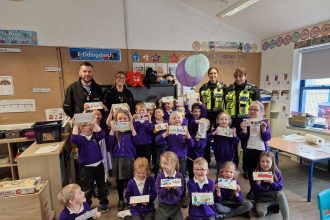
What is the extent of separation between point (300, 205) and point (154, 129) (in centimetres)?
196

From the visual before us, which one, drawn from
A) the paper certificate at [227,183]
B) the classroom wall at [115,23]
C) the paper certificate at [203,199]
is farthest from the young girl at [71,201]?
the classroom wall at [115,23]

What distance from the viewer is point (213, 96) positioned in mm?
3092

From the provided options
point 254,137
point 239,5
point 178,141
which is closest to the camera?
point 178,141

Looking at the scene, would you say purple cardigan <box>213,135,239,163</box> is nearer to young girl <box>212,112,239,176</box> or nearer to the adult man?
young girl <box>212,112,239,176</box>

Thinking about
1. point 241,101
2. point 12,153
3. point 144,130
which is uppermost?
point 241,101

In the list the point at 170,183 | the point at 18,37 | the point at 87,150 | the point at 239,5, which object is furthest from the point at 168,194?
the point at 18,37

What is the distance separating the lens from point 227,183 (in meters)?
2.03

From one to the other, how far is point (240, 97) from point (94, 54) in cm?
272

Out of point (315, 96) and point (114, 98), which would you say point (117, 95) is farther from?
point (315, 96)

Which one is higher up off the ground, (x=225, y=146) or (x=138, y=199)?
(x=225, y=146)

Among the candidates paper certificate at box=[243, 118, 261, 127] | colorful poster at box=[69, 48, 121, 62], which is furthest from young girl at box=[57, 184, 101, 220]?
colorful poster at box=[69, 48, 121, 62]

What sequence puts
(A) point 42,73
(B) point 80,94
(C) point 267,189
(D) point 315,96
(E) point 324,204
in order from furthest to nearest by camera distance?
(D) point 315,96
(A) point 42,73
(B) point 80,94
(C) point 267,189
(E) point 324,204

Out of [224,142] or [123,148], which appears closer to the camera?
[123,148]

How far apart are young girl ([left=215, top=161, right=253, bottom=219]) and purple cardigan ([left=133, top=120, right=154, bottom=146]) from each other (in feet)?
3.15
